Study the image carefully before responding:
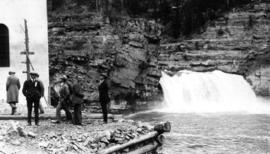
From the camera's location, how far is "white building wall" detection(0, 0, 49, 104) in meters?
21.6

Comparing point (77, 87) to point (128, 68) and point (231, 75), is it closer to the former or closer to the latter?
point (128, 68)

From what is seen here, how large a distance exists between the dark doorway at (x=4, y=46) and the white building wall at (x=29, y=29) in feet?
1.26

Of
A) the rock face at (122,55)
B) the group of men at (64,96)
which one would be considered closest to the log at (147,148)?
the group of men at (64,96)

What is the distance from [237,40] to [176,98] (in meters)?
9.42

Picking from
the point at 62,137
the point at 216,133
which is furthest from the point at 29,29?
the point at 62,137

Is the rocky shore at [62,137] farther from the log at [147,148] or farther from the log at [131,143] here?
the log at [147,148]

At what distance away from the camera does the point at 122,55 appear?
89.1 feet

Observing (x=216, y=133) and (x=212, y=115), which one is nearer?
(x=216, y=133)

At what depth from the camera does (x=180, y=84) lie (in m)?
31.6

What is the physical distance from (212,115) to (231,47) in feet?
39.1

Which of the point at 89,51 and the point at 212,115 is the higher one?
the point at 89,51

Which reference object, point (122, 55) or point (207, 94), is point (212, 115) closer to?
point (207, 94)

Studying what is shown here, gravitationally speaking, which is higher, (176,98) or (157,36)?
(157,36)

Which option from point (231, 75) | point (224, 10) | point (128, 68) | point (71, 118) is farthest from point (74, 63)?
point (224, 10)
